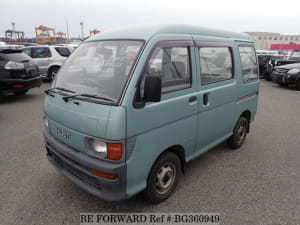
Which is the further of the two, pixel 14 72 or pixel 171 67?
pixel 14 72

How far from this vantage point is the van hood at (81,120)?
75.6 inches

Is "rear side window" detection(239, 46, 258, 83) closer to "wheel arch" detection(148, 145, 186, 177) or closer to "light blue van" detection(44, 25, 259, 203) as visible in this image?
"light blue van" detection(44, 25, 259, 203)

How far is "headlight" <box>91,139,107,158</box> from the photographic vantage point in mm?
2020

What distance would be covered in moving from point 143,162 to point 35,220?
52.1 inches

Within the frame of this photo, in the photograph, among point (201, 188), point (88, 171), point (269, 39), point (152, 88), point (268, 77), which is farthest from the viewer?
point (269, 39)

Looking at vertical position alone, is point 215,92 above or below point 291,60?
below

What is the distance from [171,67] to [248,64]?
79.5 inches

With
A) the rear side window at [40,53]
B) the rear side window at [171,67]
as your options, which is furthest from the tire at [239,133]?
the rear side window at [40,53]

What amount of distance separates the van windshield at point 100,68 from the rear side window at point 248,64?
85.5 inches

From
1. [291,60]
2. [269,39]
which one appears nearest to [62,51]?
[291,60]

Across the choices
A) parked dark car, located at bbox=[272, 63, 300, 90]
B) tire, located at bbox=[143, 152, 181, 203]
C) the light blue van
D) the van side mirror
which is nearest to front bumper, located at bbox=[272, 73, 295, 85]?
parked dark car, located at bbox=[272, 63, 300, 90]

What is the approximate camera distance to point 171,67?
2.40 metres

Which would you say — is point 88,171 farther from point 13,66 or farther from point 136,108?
point 13,66

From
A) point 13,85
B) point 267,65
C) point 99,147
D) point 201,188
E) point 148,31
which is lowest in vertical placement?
point 201,188
